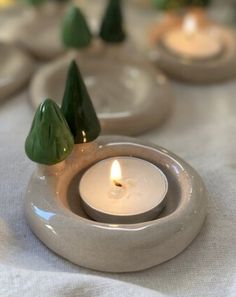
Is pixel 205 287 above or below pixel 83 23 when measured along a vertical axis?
below

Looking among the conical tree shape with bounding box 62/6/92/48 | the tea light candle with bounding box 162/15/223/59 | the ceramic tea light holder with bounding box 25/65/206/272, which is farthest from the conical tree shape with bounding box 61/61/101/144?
the tea light candle with bounding box 162/15/223/59

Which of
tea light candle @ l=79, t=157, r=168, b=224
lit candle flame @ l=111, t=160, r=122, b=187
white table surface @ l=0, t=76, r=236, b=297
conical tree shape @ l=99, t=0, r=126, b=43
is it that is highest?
conical tree shape @ l=99, t=0, r=126, b=43

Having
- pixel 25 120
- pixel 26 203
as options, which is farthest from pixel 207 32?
pixel 26 203

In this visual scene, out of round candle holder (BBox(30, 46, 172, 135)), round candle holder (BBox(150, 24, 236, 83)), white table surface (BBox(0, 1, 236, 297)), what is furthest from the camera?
round candle holder (BBox(150, 24, 236, 83))

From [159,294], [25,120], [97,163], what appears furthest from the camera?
[25,120]

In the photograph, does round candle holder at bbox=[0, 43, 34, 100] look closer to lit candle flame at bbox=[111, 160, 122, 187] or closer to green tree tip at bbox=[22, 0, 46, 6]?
green tree tip at bbox=[22, 0, 46, 6]

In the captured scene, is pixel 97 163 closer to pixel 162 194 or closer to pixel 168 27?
pixel 162 194

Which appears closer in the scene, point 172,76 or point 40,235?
point 40,235

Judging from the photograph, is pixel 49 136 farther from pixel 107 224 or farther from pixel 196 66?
pixel 196 66
